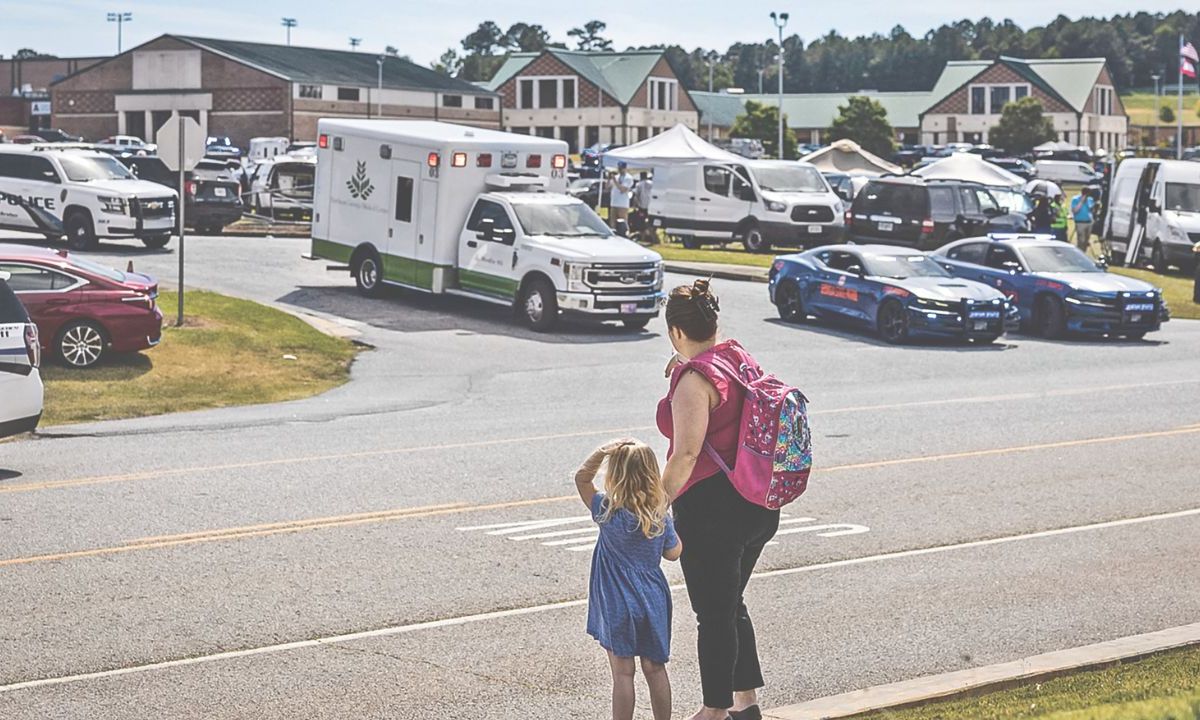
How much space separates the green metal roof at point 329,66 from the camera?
95.9 meters

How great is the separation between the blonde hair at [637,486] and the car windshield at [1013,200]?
3325 cm

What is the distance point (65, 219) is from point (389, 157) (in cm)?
848

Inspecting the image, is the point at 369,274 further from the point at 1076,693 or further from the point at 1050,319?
the point at 1076,693

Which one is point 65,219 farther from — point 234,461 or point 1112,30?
point 1112,30

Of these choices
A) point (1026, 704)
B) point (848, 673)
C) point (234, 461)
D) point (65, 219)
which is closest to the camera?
point (1026, 704)

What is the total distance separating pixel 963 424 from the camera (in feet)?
56.4

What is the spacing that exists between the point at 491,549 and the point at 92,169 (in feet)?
82.7

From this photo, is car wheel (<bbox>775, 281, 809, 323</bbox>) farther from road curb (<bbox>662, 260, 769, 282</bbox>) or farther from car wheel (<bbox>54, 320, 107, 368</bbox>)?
car wheel (<bbox>54, 320, 107, 368</bbox>)

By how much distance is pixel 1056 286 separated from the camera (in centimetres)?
2730

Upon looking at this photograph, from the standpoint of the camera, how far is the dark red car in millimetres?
19688

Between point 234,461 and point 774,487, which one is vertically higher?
point 774,487

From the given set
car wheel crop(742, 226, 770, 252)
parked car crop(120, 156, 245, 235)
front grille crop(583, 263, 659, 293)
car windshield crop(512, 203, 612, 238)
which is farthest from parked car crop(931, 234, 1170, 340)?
parked car crop(120, 156, 245, 235)

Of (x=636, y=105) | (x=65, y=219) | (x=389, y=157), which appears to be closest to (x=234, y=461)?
(x=389, y=157)

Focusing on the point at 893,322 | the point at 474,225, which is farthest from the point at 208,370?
the point at 893,322
